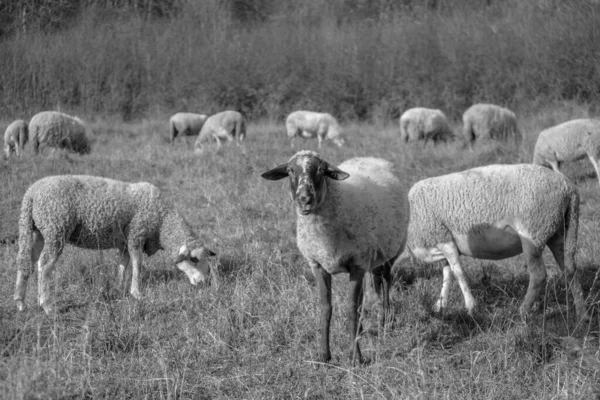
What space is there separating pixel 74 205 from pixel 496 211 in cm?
369

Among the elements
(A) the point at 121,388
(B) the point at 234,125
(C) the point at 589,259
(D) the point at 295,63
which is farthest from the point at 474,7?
(A) the point at 121,388

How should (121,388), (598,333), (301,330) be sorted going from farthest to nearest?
1. (598,333)
2. (301,330)
3. (121,388)

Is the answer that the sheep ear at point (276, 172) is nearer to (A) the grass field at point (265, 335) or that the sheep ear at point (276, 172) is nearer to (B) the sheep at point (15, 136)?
(A) the grass field at point (265, 335)

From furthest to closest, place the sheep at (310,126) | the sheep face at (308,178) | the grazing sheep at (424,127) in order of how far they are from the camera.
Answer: the sheep at (310,126) < the grazing sheep at (424,127) < the sheep face at (308,178)

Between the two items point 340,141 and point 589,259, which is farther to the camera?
point 340,141

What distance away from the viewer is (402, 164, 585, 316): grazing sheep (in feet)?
19.2

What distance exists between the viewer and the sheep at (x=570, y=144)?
11.0 m

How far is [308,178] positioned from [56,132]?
10486 millimetres

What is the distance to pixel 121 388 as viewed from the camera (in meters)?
3.86

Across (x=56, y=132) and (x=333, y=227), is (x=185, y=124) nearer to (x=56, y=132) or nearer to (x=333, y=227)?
(x=56, y=132)

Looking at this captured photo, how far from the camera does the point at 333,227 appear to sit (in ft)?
15.0

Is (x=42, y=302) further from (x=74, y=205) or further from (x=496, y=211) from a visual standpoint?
(x=496, y=211)

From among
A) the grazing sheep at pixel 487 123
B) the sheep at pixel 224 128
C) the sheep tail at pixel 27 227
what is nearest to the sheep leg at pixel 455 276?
the sheep tail at pixel 27 227

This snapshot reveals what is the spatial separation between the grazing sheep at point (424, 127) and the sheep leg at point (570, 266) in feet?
38.8
